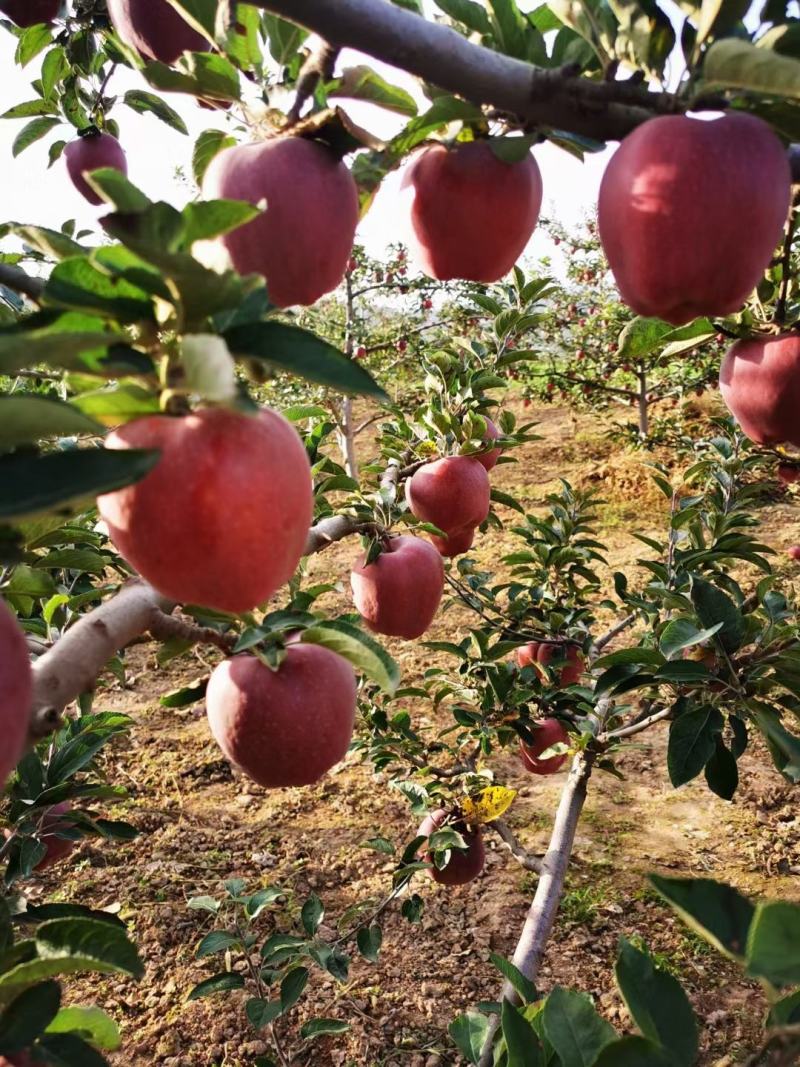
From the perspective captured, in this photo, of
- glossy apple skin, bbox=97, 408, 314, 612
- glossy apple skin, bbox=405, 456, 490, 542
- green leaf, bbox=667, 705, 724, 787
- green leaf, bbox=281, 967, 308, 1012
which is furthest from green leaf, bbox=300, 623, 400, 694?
glossy apple skin, bbox=405, 456, 490, 542

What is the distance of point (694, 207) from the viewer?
670mm

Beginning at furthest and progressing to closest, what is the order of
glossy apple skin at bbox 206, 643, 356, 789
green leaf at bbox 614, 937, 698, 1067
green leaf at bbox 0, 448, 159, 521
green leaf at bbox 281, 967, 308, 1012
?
green leaf at bbox 281, 967, 308, 1012, glossy apple skin at bbox 206, 643, 356, 789, green leaf at bbox 614, 937, 698, 1067, green leaf at bbox 0, 448, 159, 521

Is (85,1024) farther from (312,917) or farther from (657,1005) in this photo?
(312,917)

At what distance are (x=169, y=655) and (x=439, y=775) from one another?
3.97ft

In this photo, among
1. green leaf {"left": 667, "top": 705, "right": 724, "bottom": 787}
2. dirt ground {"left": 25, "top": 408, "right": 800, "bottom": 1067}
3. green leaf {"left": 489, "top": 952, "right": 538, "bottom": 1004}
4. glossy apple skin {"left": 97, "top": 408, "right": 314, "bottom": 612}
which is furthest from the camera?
dirt ground {"left": 25, "top": 408, "right": 800, "bottom": 1067}

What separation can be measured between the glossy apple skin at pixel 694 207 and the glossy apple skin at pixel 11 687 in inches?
23.2

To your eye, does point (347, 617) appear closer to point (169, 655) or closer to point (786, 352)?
point (169, 655)

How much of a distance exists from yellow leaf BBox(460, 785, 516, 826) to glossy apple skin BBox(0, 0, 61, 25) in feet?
5.80

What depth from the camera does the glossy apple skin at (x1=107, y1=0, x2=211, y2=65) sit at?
1.05 metres

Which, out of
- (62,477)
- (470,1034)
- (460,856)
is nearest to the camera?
(62,477)

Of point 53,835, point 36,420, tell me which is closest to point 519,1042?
point 36,420

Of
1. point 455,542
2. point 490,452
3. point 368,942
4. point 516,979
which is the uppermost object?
point 490,452

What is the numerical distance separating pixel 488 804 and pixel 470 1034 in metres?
0.54

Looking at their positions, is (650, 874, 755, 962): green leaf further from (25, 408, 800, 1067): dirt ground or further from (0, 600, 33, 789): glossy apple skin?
(25, 408, 800, 1067): dirt ground
